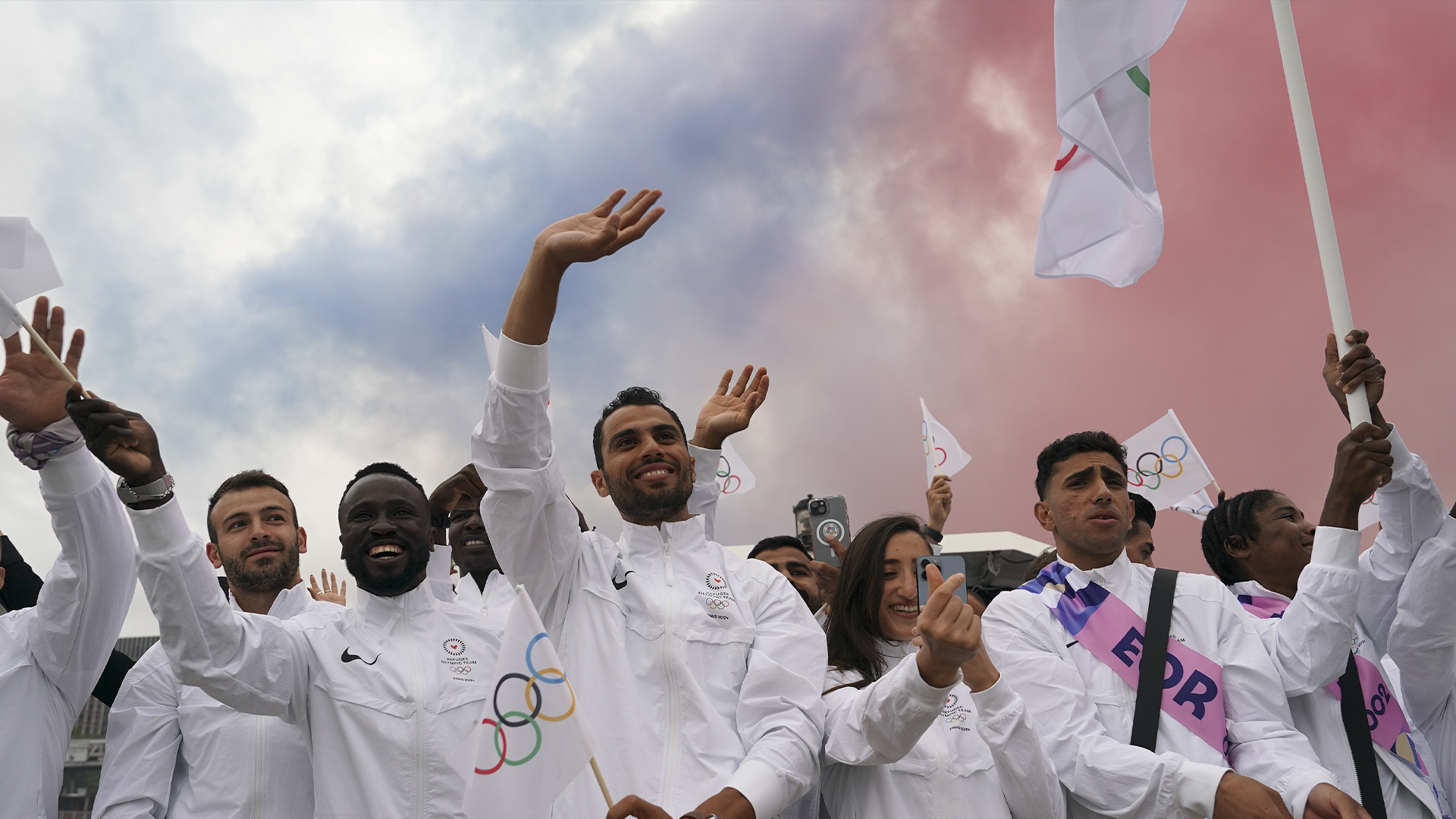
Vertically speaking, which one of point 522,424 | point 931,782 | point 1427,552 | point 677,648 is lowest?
point 931,782

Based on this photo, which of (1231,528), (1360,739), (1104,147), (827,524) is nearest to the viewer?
(1360,739)

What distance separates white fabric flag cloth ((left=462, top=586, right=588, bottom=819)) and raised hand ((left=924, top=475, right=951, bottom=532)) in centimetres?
515

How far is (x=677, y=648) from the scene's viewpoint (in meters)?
3.93

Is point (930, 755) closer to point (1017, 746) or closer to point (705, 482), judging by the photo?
point (1017, 746)

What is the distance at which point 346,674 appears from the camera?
4090 millimetres

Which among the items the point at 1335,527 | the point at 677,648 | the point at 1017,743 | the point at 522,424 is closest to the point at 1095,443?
the point at 1335,527

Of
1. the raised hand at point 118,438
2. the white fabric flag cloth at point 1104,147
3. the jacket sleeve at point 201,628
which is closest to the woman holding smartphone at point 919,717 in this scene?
the white fabric flag cloth at point 1104,147

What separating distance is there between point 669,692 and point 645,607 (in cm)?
35

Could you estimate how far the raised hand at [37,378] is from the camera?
3797 millimetres

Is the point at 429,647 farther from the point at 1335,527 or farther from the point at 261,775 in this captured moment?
the point at 1335,527

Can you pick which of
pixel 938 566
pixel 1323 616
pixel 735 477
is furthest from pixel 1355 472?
pixel 735 477

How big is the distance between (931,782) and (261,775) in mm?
2666

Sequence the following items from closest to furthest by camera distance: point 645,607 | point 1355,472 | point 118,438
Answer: point 118,438 → point 645,607 → point 1355,472

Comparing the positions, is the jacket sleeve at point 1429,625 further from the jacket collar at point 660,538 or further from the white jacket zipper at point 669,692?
the white jacket zipper at point 669,692
